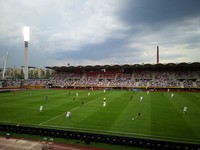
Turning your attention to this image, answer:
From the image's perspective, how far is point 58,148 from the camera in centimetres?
1516

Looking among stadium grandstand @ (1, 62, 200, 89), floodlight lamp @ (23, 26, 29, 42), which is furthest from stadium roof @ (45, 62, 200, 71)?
floodlight lamp @ (23, 26, 29, 42)

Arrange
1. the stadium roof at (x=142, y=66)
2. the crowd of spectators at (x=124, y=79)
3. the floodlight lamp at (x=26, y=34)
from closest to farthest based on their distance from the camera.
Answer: the stadium roof at (x=142, y=66), the crowd of spectators at (x=124, y=79), the floodlight lamp at (x=26, y=34)

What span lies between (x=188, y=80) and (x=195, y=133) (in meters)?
52.6

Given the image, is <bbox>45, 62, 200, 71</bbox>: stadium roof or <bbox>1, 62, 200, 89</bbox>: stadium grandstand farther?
<bbox>1, 62, 200, 89</bbox>: stadium grandstand

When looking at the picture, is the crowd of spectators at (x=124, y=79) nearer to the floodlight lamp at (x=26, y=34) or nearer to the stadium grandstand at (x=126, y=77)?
the stadium grandstand at (x=126, y=77)

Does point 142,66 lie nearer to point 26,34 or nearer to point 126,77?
point 126,77

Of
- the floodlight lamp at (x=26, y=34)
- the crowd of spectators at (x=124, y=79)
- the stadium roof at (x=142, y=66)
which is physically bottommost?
the crowd of spectators at (x=124, y=79)

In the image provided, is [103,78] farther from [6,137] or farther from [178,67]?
[6,137]

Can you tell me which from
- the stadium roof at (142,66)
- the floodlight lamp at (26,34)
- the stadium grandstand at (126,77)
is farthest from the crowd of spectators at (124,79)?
the floodlight lamp at (26,34)

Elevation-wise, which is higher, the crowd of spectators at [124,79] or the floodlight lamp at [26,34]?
the floodlight lamp at [26,34]

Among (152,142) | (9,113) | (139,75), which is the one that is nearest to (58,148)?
(152,142)

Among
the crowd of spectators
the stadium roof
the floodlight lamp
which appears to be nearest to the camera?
the stadium roof

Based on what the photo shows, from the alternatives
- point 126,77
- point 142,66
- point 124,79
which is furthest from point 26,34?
point 142,66

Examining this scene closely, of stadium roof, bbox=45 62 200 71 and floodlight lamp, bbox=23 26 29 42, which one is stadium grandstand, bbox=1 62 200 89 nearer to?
stadium roof, bbox=45 62 200 71
